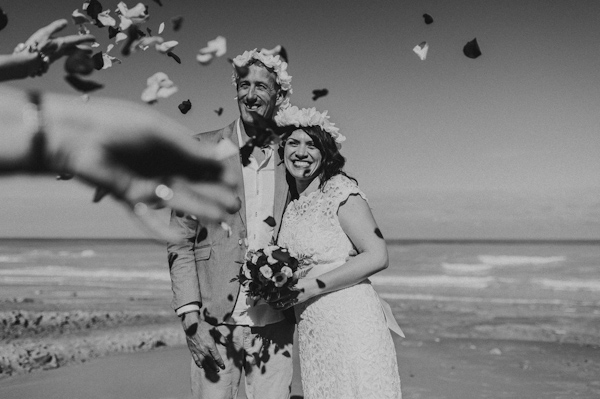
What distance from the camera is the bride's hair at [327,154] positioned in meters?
3.45

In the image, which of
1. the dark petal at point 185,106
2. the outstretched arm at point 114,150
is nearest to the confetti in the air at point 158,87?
the outstretched arm at point 114,150

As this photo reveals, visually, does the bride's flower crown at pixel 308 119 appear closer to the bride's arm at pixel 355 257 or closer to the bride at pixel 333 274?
the bride at pixel 333 274

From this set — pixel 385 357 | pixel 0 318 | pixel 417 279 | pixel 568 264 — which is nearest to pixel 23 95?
pixel 385 357

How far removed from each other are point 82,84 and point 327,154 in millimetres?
2287

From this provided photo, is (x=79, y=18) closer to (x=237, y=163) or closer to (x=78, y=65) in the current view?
(x=78, y=65)

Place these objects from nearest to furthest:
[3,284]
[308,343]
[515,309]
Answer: [308,343]
[515,309]
[3,284]

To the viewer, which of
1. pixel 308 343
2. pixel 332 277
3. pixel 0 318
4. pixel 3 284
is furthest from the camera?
pixel 3 284

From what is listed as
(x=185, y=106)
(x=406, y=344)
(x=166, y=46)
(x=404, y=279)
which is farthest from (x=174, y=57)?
(x=404, y=279)

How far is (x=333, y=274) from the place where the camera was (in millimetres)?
3232

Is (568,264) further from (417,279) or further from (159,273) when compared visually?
(159,273)

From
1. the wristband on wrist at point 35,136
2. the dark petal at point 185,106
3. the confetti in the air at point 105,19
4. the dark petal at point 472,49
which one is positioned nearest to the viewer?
the wristband on wrist at point 35,136

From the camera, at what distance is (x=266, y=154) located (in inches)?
144

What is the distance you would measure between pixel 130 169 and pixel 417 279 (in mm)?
18635

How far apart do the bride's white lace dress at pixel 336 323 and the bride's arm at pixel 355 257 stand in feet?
0.19
